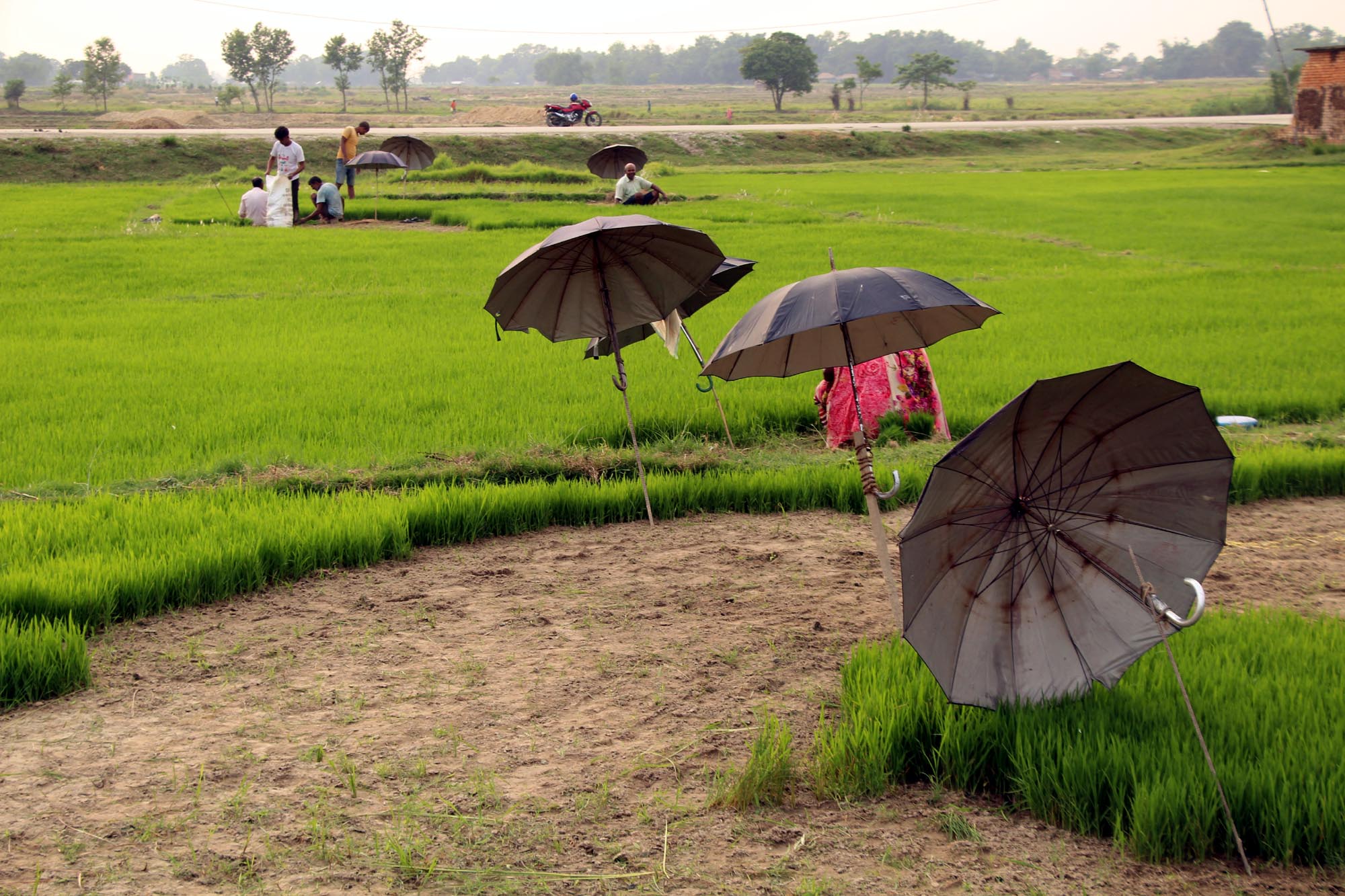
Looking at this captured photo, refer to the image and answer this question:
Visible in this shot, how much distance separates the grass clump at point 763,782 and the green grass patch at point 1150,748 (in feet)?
0.38

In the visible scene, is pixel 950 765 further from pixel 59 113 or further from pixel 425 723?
pixel 59 113

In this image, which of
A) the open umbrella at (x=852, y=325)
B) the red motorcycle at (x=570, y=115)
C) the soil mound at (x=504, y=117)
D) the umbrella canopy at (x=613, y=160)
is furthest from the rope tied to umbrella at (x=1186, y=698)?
the soil mound at (x=504, y=117)

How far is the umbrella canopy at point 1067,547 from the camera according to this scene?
2885 mm

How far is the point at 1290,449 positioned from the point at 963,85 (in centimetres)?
6682

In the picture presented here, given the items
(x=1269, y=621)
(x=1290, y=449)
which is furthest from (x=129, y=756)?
(x=1290, y=449)

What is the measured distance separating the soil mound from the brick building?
1067 inches

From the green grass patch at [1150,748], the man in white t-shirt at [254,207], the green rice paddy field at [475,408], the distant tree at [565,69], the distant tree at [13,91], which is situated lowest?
the green grass patch at [1150,748]

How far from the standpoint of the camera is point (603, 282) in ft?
17.3

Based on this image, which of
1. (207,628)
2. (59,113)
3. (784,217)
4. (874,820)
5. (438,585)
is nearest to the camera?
(874,820)

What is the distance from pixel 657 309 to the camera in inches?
213

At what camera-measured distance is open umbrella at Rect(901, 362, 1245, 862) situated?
2879 millimetres

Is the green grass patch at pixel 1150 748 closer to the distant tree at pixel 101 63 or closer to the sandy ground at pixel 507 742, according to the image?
the sandy ground at pixel 507 742

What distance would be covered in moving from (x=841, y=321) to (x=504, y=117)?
46581mm

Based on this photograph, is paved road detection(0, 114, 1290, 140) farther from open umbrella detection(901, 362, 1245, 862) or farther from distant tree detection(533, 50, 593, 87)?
distant tree detection(533, 50, 593, 87)
